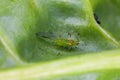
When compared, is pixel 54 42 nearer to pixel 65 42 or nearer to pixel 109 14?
pixel 65 42

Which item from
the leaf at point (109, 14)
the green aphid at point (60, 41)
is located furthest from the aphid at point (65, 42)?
the leaf at point (109, 14)

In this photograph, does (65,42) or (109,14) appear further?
(109,14)

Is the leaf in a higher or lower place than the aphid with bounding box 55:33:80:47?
higher

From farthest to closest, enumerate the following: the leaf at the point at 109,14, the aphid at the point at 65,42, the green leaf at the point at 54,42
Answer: the leaf at the point at 109,14, the aphid at the point at 65,42, the green leaf at the point at 54,42

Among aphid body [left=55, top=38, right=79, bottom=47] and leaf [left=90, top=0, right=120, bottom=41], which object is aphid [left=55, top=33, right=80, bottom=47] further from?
leaf [left=90, top=0, right=120, bottom=41]

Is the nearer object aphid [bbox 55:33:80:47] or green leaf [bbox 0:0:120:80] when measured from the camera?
green leaf [bbox 0:0:120:80]

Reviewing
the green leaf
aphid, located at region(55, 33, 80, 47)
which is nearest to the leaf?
the green leaf

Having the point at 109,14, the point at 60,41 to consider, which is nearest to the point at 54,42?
the point at 60,41

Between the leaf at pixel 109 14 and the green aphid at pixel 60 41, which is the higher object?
the leaf at pixel 109 14

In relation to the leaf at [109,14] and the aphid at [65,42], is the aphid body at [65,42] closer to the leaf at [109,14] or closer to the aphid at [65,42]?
the aphid at [65,42]

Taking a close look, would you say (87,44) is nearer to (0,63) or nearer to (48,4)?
(48,4)
